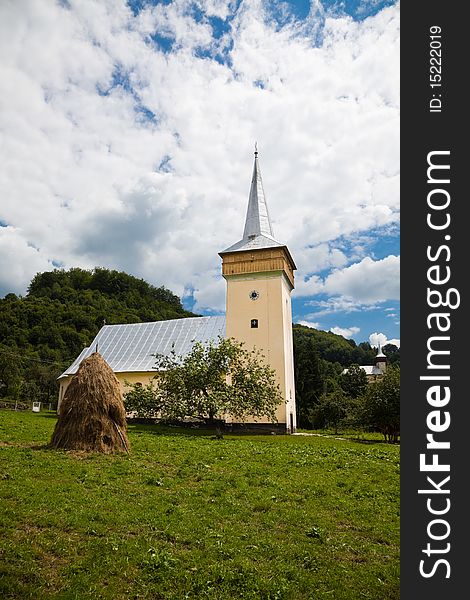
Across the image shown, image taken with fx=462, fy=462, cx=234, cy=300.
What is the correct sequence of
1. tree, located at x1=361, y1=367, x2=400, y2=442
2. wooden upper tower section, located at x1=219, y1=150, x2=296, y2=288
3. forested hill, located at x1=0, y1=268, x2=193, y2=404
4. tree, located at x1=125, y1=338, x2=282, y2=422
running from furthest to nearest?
1. forested hill, located at x1=0, y1=268, x2=193, y2=404
2. wooden upper tower section, located at x1=219, y1=150, x2=296, y2=288
3. tree, located at x1=361, y1=367, x2=400, y2=442
4. tree, located at x1=125, y1=338, x2=282, y2=422

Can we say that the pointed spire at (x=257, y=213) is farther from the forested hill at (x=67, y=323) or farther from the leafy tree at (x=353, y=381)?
the leafy tree at (x=353, y=381)

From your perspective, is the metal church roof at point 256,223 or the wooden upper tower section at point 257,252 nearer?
the wooden upper tower section at point 257,252

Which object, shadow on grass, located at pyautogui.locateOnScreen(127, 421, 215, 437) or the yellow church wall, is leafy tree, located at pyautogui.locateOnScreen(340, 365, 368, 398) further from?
shadow on grass, located at pyautogui.locateOnScreen(127, 421, 215, 437)

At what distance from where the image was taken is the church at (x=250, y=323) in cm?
3297

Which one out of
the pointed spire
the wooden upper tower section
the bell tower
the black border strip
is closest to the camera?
the black border strip

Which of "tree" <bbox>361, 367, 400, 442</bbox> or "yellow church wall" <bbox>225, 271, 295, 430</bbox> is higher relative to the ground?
"yellow church wall" <bbox>225, 271, 295, 430</bbox>

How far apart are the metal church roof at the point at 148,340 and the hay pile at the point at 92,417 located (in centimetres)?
2021

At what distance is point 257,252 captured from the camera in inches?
1366

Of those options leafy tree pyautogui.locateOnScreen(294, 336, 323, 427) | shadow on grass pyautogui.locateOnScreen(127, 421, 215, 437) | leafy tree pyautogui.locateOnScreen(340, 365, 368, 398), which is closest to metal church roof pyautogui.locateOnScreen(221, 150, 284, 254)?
shadow on grass pyautogui.locateOnScreen(127, 421, 215, 437)

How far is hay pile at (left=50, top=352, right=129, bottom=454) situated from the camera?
13.3m

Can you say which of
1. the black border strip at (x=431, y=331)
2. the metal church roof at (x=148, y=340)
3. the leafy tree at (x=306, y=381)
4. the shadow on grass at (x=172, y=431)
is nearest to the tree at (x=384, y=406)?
the shadow on grass at (x=172, y=431)

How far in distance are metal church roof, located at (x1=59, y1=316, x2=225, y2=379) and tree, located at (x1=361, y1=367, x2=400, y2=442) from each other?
1235 centimetres

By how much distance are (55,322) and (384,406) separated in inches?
2148

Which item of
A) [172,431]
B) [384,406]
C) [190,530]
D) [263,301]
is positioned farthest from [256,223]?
[190,530]
